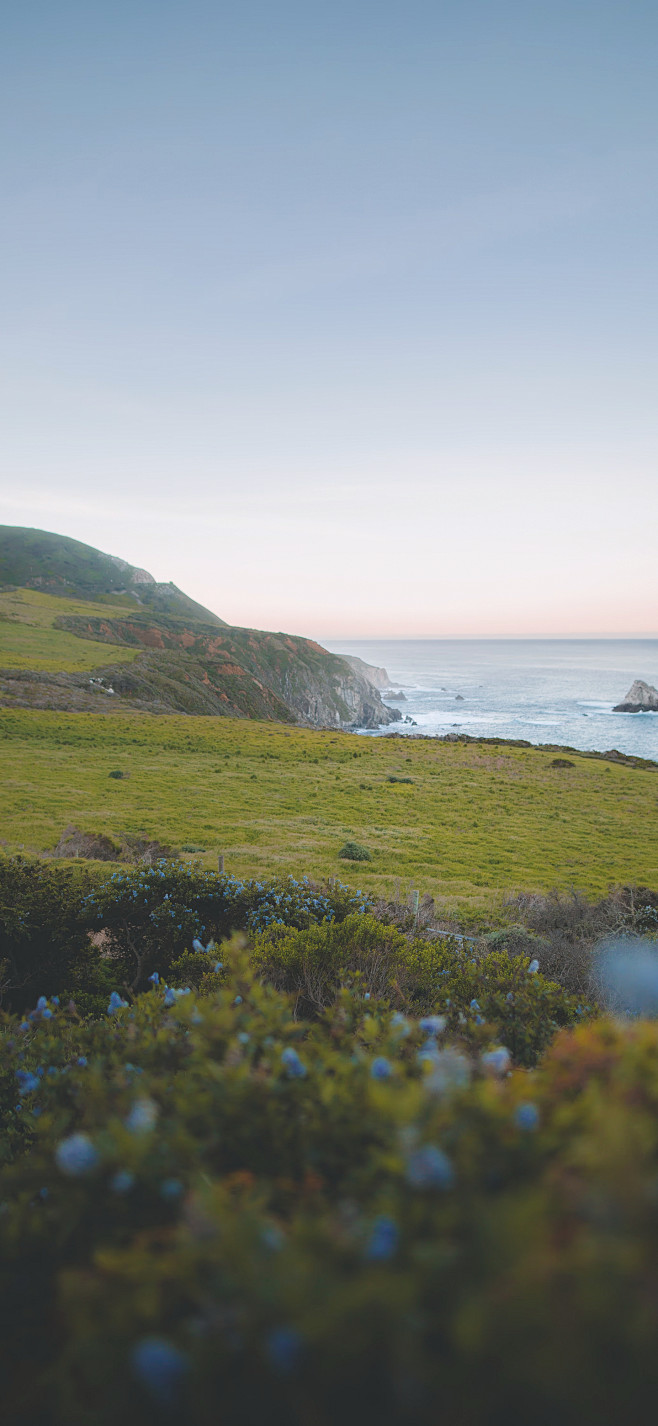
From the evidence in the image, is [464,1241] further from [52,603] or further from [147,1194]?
[52,603]

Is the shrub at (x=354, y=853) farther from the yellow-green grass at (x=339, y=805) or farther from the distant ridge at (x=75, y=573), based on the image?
the distant ridge at (x=75, y=573)

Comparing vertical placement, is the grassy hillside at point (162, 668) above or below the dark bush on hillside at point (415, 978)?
above

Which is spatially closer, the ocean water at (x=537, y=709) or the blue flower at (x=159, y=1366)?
the blue flower at (x=159, y=1366)

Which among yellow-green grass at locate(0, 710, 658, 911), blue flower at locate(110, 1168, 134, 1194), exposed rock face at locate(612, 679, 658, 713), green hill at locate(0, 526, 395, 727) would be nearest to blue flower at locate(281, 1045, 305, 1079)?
blue flower at locate(110, 1168, 134, 1194)

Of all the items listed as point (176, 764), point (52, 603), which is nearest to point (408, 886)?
point (176, 764)

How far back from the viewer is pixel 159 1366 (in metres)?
1.09

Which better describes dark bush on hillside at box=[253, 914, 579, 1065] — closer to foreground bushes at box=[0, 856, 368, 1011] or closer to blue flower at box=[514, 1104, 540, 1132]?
foreground bushes at box=[0, 856, 368, 1011]

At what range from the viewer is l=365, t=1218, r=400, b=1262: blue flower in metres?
1.14

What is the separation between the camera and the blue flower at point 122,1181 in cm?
155

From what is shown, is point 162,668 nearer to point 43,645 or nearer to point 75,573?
point 43,645

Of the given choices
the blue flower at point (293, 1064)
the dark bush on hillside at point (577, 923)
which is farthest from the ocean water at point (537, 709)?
the blue flower at point (293, 1064)

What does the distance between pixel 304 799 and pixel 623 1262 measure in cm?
2228

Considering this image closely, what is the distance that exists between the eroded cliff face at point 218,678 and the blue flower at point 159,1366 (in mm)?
A: 39807

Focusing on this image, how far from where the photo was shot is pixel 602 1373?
0.95 m
